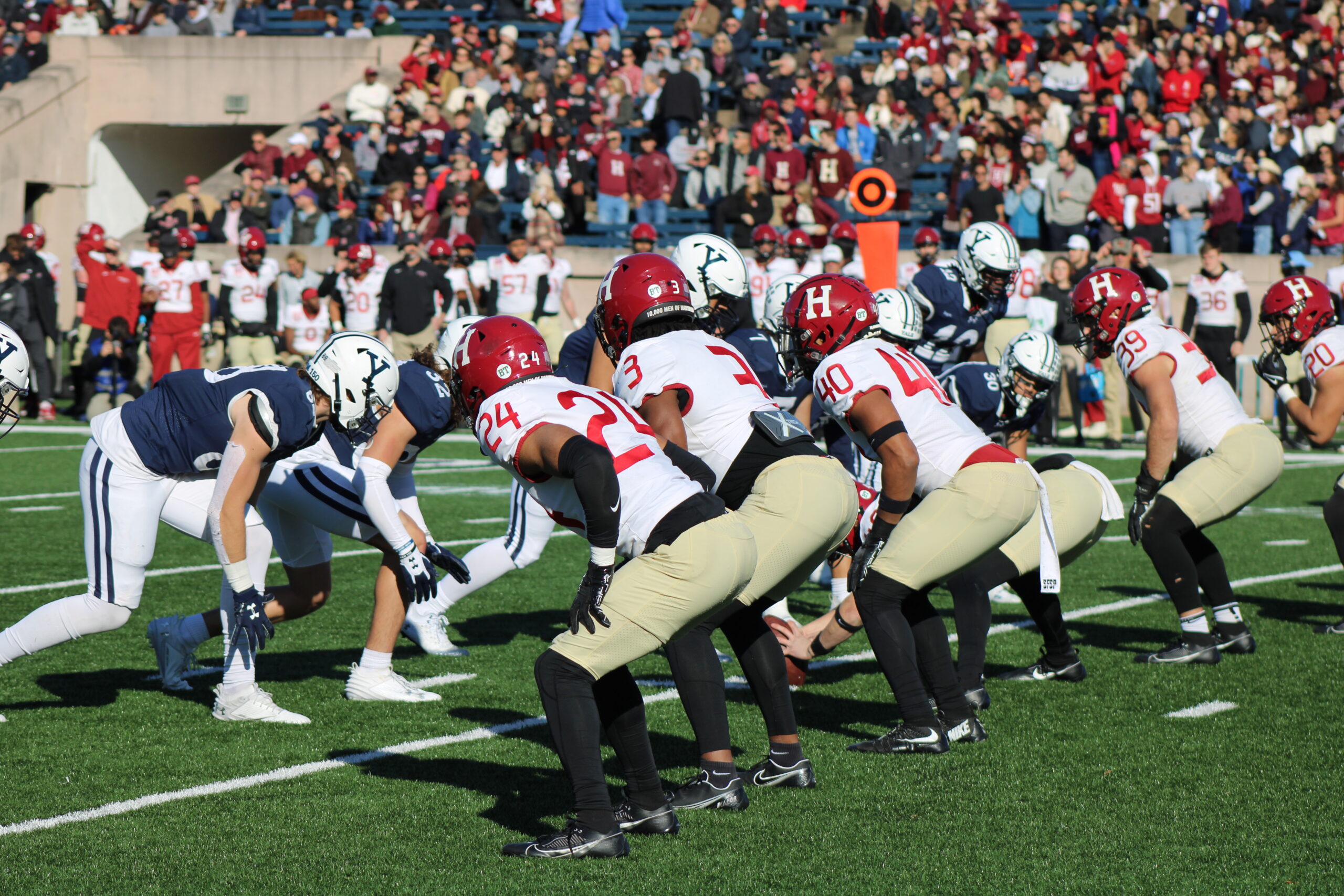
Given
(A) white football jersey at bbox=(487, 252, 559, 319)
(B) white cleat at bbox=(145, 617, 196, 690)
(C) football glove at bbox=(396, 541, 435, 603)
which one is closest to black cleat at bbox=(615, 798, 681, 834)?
(C) football glove at bbox=(396, 541, 435, 603)

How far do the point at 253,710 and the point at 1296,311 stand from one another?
5247 millimetres

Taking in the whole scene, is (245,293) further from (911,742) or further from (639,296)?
(911,742)

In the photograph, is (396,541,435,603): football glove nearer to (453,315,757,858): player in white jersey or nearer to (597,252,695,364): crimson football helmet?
(597,252,695,364): crimson football helmet

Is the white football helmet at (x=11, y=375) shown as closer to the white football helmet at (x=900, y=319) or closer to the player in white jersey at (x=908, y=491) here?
the player in white jersey at (x=908, y=491)

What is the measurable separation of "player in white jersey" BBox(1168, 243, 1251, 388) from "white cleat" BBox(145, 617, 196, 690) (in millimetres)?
13526

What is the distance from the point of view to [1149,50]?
22.5m

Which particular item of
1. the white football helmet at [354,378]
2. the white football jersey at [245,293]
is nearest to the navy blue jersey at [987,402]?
the white football helmet at [354,378]

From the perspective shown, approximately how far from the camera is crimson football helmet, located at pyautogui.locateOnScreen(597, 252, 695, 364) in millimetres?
4867

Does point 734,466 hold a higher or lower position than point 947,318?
lower

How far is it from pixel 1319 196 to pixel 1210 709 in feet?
50.8

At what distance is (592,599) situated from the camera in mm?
4066

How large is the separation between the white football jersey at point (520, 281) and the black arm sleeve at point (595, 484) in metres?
13.8

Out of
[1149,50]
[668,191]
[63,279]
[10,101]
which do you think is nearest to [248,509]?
[668,191]

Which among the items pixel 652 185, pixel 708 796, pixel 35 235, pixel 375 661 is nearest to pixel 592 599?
pixel 708 796
